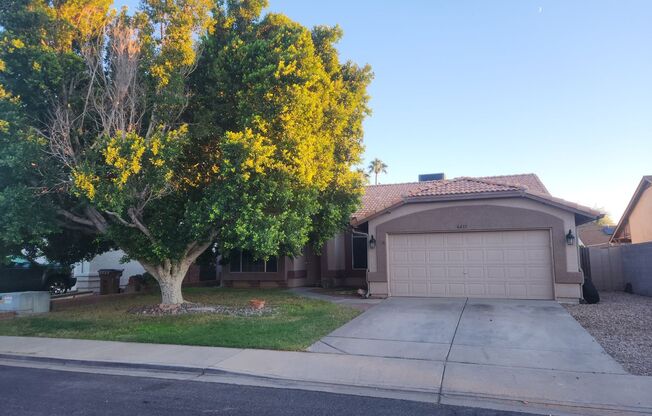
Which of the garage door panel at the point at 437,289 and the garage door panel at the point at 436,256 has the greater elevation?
the garage door panel at the point at 436,256

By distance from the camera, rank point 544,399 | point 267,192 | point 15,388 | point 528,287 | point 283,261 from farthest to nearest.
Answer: point 283,261 < point 528,287 < point 267,192 < point 15,388 < point 544,399

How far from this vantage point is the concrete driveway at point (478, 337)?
7.86 metres

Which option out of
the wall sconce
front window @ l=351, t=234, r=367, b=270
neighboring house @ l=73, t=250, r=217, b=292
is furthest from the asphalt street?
neighboring house @ l=73, t=250, r=217, b=292

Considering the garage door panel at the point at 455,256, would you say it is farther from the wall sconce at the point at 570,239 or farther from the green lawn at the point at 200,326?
the green lawn at the point at 200,326

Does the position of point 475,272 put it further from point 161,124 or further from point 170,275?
point 161,124

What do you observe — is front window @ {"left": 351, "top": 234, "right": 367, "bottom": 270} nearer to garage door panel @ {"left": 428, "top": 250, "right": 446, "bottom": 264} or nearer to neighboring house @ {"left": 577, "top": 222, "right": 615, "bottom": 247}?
garage door panel @ {"left": 428, "top": 250, "right": 446, "bottom": 264}

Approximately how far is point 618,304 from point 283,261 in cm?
1300

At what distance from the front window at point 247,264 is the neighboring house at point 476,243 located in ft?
18.6

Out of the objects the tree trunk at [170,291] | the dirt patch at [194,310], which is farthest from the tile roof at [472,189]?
the tree trunk at [170,291]

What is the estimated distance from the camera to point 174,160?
1183 cm

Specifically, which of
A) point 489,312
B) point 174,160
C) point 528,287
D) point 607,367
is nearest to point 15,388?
point 174,160

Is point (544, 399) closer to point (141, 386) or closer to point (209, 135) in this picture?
point (141, 386)

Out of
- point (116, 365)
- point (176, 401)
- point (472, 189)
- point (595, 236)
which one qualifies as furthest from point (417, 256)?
point (595, 236)

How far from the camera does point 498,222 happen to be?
49.5 feet
